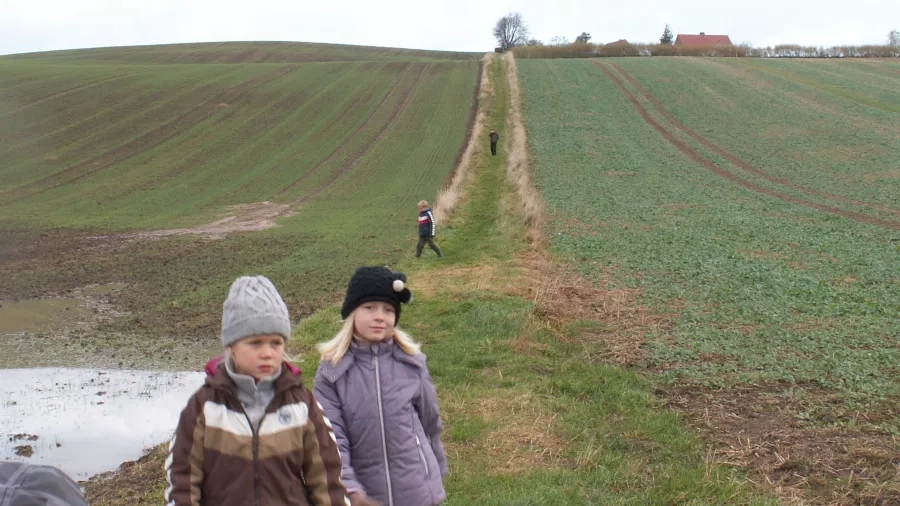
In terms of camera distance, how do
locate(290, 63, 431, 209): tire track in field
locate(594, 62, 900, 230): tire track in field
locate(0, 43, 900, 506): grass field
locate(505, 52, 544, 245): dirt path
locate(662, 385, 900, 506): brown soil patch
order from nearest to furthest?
locate(662, 385, 900, 506): brown soil patch → locate(0, 43, 900, 506): grass field → locate(505, 52, 544, 245): dirt path → locate(594, 62, 900, 230): tire track in field → locate(290, 63, 431, 209): tire track in field

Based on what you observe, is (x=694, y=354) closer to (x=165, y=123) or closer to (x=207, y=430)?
(x=207, y=430)

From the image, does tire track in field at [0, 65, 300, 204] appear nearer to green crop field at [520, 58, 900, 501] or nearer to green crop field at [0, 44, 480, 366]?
green crop field at [0, 44, 480, 366]

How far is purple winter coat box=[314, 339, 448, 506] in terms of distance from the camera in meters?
3.61

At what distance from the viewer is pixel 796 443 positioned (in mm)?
6113

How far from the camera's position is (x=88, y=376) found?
32.3 ft

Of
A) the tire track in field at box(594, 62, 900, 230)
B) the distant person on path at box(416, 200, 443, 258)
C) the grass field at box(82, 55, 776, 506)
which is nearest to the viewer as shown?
the grass field at box(82, 55, 776, 506)

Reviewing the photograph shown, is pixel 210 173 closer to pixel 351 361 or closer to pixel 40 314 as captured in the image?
pixel 40 314

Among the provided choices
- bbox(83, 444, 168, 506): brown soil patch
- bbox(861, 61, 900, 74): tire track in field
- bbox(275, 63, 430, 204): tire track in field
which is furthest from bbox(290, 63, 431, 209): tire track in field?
bbox(861, 61, 900, 74): tire track in field

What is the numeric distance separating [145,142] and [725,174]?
25768 mm

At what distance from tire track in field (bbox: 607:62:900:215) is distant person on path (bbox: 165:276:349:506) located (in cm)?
1955

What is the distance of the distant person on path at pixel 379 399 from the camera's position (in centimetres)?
362

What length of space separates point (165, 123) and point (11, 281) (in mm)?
25133

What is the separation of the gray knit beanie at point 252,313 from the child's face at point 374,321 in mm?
601

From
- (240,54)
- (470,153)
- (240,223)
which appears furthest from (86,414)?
(240,54)
